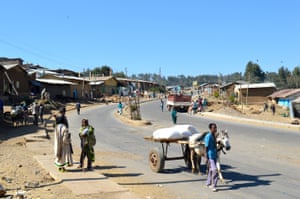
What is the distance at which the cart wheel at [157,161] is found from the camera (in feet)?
37.9

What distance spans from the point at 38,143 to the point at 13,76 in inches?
1322

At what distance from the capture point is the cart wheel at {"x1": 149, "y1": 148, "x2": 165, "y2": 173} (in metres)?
11.6

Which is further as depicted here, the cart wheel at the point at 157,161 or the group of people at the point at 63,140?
the cart wheel at the point at 157,161

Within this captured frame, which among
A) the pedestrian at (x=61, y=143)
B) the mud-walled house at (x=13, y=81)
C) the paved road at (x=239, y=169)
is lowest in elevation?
the paved road at (x=239, y=169)

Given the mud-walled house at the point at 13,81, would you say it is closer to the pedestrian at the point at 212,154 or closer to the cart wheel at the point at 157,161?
the cart wheel at the point at 157,161

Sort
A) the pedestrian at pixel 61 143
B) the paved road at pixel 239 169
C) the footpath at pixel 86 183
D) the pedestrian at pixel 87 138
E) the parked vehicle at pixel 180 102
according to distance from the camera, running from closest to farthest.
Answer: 1. the footpath at pixel 86 183
2. the paved road at pixel 239 169
3. the pedestrian at pixel 61 143
4. the pedestrian at pixel 87 138
5. the parked vehicle at pixel 180 102

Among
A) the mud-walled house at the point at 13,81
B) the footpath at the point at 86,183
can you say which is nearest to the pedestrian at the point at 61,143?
the footpath at the point at 86,183

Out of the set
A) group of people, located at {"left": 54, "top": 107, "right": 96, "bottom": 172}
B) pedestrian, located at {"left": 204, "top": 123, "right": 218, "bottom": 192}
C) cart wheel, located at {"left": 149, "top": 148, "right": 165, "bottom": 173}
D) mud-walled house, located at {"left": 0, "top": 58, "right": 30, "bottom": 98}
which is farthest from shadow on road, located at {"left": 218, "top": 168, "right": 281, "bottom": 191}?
mud-walled house, located at {"left": 0, "top": 58, "right": 30, "bottom": 98}

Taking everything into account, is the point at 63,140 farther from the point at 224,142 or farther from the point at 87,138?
the point at 224,142

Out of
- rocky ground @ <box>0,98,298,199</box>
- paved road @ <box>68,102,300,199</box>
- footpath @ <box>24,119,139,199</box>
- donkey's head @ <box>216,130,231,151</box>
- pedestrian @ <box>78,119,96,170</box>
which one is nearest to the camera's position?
footpath @ <box>24,119,139,199</box>

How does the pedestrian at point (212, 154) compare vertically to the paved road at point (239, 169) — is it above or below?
above

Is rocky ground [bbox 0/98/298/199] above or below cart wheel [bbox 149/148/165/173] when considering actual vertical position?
below

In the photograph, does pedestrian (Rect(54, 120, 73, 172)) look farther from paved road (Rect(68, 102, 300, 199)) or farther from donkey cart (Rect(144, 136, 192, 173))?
donkey cart (Rect(144, 136, 192, 173))

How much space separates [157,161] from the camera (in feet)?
38.2
